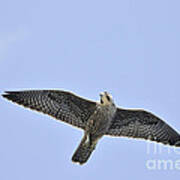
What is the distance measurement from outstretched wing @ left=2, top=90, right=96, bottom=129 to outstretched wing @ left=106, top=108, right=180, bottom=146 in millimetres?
929

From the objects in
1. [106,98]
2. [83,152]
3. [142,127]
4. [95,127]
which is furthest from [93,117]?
[142,127]

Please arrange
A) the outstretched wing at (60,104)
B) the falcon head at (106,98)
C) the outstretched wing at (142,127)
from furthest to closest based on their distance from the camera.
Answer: the outstretched wing at (142,127), the outstretched wing at (60,104), the falcon head at (106,98)

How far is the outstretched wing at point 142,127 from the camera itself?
22891mm

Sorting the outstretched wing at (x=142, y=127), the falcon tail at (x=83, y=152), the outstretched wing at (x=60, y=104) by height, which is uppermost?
the outstretched wing at (x=60, y=104)

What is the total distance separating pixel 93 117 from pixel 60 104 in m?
1.08

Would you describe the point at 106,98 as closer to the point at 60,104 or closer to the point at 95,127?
the point at 95,127

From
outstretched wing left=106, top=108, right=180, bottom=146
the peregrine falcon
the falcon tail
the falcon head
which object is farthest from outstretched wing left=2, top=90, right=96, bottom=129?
outstretched wing left=106, top=108, right=180, bottom=146

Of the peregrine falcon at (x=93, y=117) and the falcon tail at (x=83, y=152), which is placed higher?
the peregrine falcon at (x=93, y=117)

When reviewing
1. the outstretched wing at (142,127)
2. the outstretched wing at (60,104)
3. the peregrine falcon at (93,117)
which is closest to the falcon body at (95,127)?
the peregrine falcon at (93,117)

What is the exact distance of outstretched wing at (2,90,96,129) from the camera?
875 inches

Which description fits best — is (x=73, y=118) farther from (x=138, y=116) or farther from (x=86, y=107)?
(x=138, y=116)

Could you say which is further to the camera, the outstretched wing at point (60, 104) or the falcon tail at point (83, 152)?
the outstretched wing at point (60, 104)

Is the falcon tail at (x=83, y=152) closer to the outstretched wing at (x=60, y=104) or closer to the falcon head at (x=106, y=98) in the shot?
the outstretched wing at (x=60, y=104)

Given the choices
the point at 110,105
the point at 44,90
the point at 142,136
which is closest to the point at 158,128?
the point at 142,136
